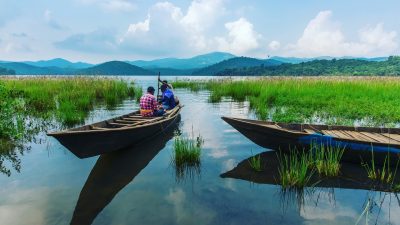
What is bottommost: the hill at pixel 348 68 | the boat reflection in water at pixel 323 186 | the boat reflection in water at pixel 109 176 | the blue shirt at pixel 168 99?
the boat reflection in water at pixel 109 176

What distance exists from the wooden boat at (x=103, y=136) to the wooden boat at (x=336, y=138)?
2774mm

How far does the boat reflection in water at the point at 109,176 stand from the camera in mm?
5453

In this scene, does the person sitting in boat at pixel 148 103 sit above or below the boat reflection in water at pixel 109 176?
above

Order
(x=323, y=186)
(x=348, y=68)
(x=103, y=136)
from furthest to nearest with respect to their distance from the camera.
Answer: (x=348, y=68) → (x=103, y=136) → (x=323, y=186)

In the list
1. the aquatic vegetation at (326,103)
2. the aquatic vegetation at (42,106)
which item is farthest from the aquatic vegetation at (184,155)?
the aquatic vegetation at (326,103)

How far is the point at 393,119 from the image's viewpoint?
12.6 m

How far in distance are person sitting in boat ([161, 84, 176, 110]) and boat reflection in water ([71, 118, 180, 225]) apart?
11.2ft

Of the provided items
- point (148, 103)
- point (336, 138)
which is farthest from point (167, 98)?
point (336, 138)

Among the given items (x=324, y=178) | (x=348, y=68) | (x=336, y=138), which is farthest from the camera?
(x=348, y=68)

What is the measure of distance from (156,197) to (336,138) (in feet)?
15.0

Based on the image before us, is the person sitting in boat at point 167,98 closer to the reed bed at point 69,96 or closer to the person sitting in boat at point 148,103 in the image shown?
the person sitting in boat at point 148,103

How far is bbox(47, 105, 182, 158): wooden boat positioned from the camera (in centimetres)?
631

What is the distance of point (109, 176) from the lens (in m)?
7.21

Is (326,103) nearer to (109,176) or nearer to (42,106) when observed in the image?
(109,176)
